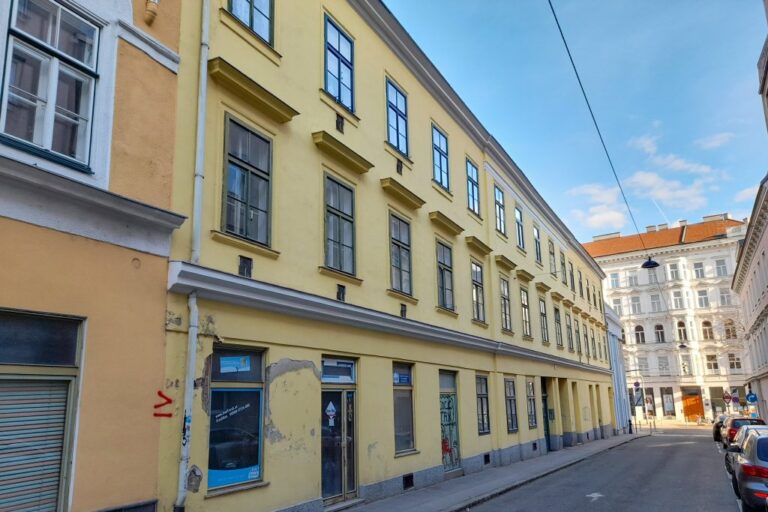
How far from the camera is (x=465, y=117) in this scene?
65.1 ft

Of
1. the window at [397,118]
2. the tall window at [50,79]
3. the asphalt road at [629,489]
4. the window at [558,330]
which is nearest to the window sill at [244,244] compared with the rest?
the tall window at [50,79]

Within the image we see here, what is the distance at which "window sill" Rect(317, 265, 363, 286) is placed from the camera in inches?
444

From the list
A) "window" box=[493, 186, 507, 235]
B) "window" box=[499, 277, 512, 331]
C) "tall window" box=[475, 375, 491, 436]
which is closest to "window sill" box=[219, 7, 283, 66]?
"tall window" box=[475, 375, 491, 436]

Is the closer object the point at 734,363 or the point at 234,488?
the point at 234,488

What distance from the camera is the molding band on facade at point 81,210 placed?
6.19 metres

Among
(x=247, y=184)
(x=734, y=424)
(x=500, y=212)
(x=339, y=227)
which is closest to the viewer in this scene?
(x=247, y=184)

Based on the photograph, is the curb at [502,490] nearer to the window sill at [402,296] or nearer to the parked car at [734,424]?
the window sill at [402,296]

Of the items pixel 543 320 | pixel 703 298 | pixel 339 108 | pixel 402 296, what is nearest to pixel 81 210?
pixel 339 108

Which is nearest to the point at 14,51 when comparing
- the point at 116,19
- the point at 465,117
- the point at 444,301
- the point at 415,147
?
the point at 116,19

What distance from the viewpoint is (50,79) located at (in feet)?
22.6

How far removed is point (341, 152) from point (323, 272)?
2511 millimetres

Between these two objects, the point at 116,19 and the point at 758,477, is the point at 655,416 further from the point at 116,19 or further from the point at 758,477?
the point at 116,19

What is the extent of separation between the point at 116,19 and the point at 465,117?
44.9 ft

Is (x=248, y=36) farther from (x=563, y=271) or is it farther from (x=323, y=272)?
(x=563, y=271)
